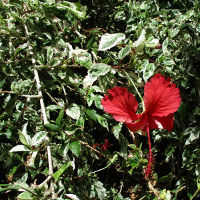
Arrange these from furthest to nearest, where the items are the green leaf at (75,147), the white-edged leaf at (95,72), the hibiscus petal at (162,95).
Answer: the white-edged leaf at (95,72), the green leaf at (75,147), the hibiscus petal at (162,95)

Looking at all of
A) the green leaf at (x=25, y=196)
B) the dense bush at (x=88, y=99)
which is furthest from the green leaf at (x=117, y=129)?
the green leaf at (x=25, y=196)

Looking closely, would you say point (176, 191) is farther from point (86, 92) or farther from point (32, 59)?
point (32, 59)

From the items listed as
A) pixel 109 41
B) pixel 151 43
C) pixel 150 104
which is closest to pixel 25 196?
pixel 150 104

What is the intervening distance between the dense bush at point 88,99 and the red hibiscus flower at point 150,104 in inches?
8.2

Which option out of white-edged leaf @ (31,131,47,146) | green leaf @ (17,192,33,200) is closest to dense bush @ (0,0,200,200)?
white-edged leaf @ (31,131,47,146)

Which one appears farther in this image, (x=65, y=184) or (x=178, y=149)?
(x=178, y=149)

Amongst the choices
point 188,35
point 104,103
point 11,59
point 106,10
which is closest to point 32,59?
point 11,59

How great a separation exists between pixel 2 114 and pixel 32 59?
0.31 meters

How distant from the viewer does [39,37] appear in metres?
1.26

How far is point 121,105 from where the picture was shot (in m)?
0.86

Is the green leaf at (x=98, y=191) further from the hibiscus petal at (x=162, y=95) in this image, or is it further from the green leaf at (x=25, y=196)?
the hibiscus petal at (x=162, y=95)

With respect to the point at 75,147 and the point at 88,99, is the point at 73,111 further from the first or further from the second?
the point at 75,147

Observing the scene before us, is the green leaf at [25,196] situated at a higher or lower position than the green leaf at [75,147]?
lower

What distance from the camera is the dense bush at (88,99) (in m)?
1.08
